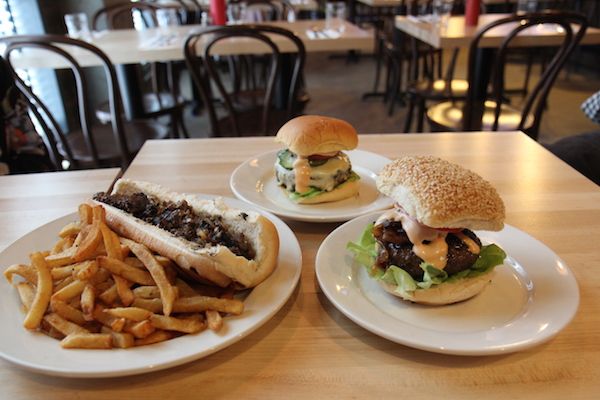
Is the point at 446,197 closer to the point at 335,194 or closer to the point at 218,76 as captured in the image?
the point at 335,194

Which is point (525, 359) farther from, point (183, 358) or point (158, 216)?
point (158, 216)

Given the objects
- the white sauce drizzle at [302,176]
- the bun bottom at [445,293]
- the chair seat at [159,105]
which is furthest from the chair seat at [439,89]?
the bun bottom at [445,293]

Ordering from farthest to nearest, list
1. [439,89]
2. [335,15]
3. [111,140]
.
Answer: [335,15]
[439,89]
[111,140]

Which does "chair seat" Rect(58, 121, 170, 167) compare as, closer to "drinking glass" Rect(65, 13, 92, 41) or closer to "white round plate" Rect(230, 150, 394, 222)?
"drinking glass" Rect(65, 13, 92, 41)

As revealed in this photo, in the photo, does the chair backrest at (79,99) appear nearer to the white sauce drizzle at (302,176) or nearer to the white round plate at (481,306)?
the white sauce drizzle at (302,176)

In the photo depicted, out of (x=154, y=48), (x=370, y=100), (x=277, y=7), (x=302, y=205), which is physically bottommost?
(x=370, y=100)

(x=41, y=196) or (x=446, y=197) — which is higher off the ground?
(x=446, y=197)

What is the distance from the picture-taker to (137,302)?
100 centimetres

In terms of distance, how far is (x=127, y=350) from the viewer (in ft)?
2.93

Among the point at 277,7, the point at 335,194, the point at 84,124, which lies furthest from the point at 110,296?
the point at 277,7

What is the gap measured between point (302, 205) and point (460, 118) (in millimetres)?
2456

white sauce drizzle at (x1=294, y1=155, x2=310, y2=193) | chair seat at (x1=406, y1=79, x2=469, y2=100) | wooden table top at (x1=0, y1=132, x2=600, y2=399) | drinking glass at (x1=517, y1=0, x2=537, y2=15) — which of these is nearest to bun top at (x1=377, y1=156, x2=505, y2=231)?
wooden table top at (x1=0, y1=132, x2=600, y2=399)

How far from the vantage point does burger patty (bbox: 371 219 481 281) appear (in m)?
1.14

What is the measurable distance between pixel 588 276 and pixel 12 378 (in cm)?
147
